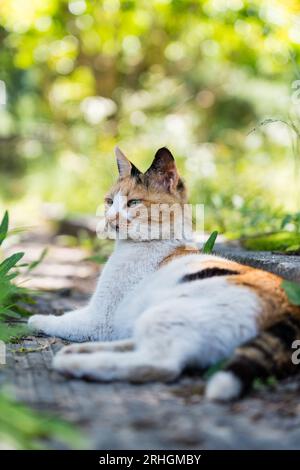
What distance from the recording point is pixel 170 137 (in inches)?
478

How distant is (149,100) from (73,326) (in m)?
11.5

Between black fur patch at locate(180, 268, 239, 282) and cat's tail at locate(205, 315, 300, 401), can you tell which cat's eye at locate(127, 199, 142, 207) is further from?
cat's tail at locate(205, 315, 300, 401)

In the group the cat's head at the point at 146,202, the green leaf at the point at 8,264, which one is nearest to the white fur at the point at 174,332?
the cat's head at the point at 146,202

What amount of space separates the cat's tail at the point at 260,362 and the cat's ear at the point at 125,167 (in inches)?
51.4

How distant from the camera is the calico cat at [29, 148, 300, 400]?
8.34 feet

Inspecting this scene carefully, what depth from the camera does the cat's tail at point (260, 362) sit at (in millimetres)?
2354

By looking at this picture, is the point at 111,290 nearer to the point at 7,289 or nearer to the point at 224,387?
the point at 7,289

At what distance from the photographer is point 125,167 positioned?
3746mm

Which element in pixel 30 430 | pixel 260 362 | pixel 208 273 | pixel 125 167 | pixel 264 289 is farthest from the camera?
pixel 125 167

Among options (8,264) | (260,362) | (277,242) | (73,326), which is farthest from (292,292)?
(277,242)

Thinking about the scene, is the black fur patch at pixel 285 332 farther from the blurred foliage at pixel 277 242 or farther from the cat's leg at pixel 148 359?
the blurred foliage at pixel 277 242

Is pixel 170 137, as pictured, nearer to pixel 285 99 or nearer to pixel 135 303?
pixel 285 99

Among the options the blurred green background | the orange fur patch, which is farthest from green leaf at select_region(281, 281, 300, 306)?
the blurred green background
